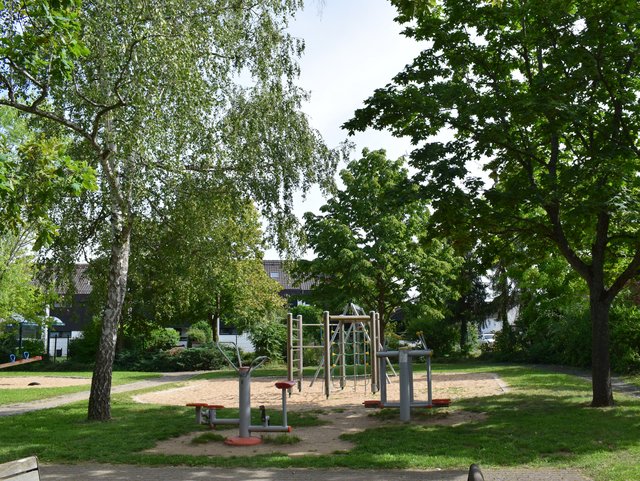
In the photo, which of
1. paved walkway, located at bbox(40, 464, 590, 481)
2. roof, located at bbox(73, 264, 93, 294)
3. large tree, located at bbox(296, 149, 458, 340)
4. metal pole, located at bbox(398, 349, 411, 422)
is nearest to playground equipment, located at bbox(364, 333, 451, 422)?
metal pole, located at bbox(398, 349, 411, 422)

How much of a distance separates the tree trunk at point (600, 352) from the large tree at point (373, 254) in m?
13.7

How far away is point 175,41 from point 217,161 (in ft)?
9.98

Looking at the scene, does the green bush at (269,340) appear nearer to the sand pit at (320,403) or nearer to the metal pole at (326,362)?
the sand pit at (320,403)

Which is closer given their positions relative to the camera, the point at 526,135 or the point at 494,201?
the point at 494,201

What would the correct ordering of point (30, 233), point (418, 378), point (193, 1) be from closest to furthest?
point (193, 1) → point (418, 378) → point (30, 233)

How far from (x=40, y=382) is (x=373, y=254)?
1409 centimetres

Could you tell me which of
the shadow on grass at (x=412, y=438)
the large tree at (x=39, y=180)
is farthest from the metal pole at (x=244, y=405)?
the large tree at (x=39, y=180)

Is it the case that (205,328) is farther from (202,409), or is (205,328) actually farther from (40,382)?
(202,409)

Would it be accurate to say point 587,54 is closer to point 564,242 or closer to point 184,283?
point 564,242

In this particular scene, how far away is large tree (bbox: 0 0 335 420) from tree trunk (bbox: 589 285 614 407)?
6.33 m

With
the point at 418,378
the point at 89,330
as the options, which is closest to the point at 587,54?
the point at 418,378

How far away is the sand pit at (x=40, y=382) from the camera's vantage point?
933 inches

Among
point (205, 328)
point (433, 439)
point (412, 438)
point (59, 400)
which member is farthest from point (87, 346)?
point (433, 439)

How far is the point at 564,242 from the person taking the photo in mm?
14516
